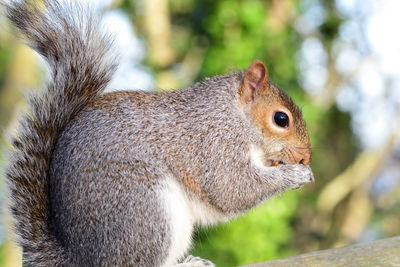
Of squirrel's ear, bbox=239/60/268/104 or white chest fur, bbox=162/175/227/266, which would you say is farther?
squirrel's ear, bbox=239/60/268/104

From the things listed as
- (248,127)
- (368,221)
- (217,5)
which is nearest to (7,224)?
(248,127)

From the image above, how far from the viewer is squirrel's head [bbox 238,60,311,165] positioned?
5.87ft

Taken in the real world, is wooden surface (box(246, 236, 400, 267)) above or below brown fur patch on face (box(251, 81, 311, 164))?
below

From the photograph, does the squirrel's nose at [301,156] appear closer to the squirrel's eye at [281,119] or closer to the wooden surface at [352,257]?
the squirrel's eye at [281,119]

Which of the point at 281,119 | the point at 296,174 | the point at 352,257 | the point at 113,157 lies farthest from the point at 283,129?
the point at 113,157

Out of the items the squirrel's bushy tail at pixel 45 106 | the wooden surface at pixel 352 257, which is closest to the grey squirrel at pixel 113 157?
the squirrel's bushy tail at pixel 45 106

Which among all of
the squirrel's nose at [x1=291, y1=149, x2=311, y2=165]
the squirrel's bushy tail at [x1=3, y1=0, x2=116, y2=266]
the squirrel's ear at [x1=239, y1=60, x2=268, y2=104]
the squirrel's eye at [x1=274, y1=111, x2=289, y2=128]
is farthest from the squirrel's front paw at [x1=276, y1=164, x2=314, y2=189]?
the squirrel's bushy tail at [x1=3, y1=0, x2=116, y2=266]

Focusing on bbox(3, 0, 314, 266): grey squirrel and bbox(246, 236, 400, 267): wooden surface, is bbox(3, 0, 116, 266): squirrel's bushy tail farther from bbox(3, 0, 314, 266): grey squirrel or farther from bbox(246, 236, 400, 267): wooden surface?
bbox(246, 236, 400, 267): wooden surface

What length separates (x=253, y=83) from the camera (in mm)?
1814

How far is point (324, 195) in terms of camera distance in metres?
6.39

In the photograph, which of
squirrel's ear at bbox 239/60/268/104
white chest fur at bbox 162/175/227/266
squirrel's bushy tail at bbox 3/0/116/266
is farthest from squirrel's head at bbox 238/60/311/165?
squirrel's bushy tail at bbox 3/0/116/266

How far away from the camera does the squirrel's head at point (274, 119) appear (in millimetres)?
1788

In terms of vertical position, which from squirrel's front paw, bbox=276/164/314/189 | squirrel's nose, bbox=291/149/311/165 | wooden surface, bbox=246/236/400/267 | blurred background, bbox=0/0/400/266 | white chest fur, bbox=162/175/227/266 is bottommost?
wooden surface, bbox=246/236/400/267

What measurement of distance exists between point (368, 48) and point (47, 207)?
587 centimetres
